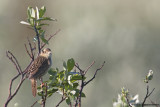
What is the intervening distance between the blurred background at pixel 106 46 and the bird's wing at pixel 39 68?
6.21 meters

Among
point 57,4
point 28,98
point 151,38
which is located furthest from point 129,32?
point 57,4

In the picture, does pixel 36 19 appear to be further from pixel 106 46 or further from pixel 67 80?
pixel 106 46

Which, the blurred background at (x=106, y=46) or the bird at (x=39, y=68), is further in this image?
the blurred background at (x=106, y=46)

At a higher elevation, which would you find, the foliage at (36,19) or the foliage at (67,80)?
the foliage at (36,19)

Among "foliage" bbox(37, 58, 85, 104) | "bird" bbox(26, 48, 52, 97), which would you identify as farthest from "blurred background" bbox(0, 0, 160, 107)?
"foliage" bbox(37, 58, 85, 104)

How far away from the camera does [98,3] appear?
53.9ft

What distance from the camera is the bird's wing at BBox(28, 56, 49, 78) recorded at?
5805 millimetres

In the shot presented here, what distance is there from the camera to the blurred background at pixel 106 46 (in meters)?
13.3

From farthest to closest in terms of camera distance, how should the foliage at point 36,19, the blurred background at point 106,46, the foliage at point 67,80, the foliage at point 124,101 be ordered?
1. the blurred background at point 106,46
2. the foliage at point 36,19
3. the foliage at point 67,80
4. the foliage at point 124,101

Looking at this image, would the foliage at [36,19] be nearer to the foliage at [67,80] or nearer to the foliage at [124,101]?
the foliage at [67,80]

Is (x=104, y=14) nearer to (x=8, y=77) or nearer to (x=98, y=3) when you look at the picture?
(x=98, y=3)

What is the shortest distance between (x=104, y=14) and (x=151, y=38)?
2128mm

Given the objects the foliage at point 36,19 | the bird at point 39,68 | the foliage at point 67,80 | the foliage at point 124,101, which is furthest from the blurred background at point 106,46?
the foliage at point 124,101

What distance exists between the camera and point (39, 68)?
19.4 ft
